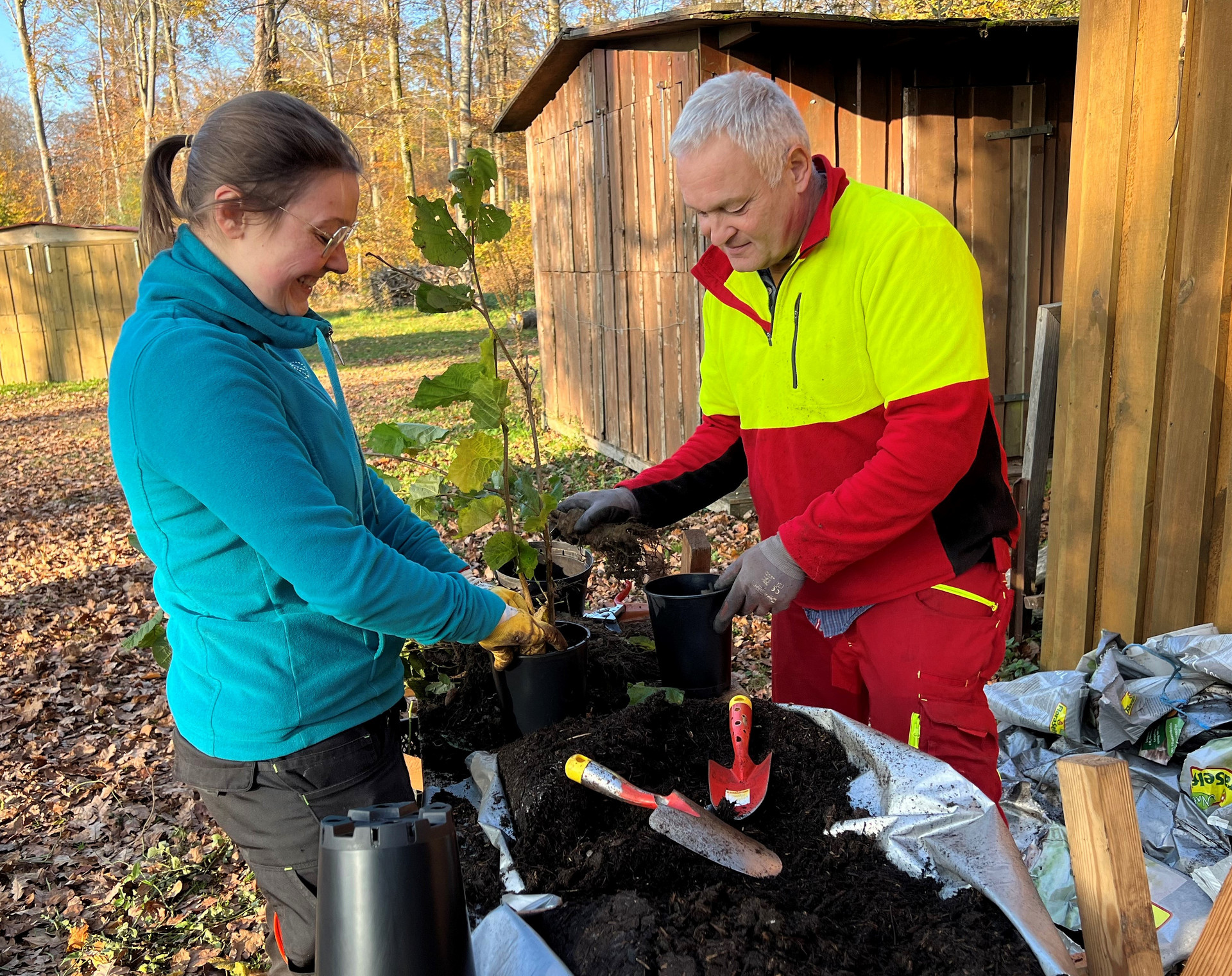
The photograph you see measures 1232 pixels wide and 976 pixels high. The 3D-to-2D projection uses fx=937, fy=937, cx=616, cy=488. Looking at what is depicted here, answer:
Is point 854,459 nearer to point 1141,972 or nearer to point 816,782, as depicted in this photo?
point 816,782

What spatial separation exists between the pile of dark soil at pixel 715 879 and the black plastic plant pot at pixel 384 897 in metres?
0.24

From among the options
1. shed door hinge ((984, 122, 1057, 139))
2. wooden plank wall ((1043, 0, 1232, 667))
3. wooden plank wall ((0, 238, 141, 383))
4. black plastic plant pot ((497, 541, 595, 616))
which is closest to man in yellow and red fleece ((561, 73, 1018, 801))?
black plastic plant pot ((497, 541, 595, 616))

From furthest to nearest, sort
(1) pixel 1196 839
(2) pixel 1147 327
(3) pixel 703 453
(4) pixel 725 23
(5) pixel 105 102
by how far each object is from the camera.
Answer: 1. (5) pixel 105 102
2. (4) pixel 725 23
3. (2) pixel 1147 327
4. (1) pixel 1196 839
5. (3) pixel 703 453

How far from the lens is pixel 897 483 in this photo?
6.35ft

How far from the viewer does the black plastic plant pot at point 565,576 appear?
275cm

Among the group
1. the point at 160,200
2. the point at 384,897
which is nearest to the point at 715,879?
the point at 384,897

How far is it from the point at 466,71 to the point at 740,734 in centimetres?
2432

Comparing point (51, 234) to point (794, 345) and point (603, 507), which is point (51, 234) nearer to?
point (603, 507)

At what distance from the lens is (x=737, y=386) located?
234cm

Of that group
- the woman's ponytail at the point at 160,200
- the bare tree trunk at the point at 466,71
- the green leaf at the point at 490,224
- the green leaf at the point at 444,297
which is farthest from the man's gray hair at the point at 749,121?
the bare tree trunk at the point at 466,71

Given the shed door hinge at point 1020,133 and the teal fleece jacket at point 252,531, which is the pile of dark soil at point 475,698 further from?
the shed door hinge at point 1020,133

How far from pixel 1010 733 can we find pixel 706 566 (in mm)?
1453

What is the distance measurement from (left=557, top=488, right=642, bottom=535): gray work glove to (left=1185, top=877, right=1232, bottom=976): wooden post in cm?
159

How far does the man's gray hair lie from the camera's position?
1.94 meters
